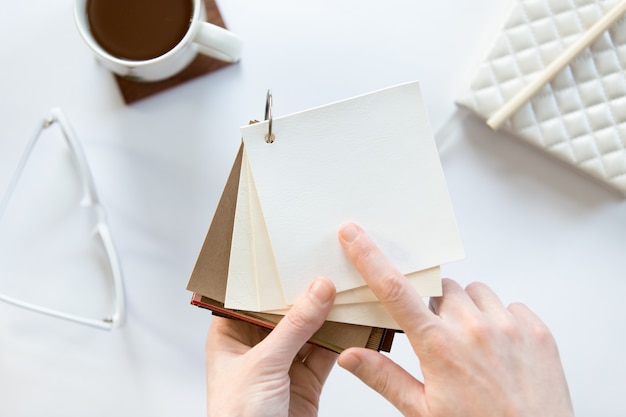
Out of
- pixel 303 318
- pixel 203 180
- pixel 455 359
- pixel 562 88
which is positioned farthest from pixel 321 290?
pixel 562 88

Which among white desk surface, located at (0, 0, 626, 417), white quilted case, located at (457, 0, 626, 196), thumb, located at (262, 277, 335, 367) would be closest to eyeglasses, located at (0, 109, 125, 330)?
white desk surface, located at (0, 0, 626, 417)

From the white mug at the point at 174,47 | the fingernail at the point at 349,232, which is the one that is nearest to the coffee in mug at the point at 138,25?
the white mug at the point at 174,47

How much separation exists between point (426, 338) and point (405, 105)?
20 cm

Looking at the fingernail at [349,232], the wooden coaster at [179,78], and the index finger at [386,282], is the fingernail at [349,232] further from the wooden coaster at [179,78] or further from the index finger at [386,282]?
the wooden coaster at [179,78]

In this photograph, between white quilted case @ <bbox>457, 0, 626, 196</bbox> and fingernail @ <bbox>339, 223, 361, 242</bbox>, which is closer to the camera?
fingernail @ <bbox>339, 223, 361, 242</bbox>

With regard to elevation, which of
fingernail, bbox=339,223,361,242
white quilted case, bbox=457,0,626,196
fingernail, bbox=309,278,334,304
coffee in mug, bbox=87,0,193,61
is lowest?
fingernail, bbox=309,278,334,304

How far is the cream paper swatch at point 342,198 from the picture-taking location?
463 millimetres

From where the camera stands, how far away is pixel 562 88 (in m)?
0.62

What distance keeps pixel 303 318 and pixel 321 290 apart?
3 centimetres

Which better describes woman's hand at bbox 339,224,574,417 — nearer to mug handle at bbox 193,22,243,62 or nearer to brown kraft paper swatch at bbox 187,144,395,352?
brown kraft paper swatch at bbox 187,144,395,352

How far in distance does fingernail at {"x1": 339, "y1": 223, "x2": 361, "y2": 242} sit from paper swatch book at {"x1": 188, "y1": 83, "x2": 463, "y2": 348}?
0.01m


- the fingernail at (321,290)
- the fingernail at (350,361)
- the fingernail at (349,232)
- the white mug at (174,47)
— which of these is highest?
the white mug at (174,47)

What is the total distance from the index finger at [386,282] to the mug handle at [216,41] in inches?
8.7

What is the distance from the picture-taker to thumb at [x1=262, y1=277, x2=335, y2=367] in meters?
0.44
